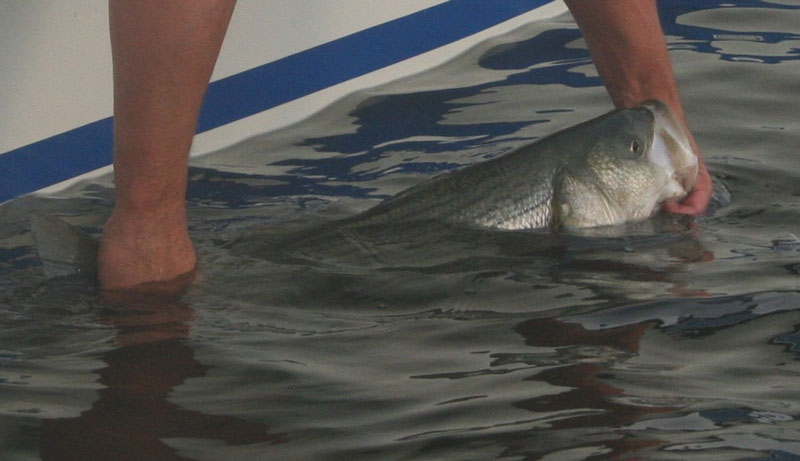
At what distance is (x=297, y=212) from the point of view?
3.78m

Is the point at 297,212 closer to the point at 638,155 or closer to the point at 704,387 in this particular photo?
the point at 638,155

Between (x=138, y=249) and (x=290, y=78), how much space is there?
1.93m

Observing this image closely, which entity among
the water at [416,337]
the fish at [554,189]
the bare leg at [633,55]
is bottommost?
the water at [416,337]

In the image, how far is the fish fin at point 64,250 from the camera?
304 centimetres

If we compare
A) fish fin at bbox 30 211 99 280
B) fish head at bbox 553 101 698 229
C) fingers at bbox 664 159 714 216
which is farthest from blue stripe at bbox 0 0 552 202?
fingers at bbox 664 159 714 216

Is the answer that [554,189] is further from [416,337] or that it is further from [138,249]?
[138,249]

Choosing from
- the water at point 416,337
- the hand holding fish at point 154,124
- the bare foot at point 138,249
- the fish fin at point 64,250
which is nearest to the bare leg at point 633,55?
the water at point 416,337

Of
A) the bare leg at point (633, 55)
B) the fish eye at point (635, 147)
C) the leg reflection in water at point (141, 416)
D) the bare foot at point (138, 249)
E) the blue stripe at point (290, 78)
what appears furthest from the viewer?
the blue stripe at point (290, 78)

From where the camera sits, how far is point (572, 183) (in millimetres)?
3412

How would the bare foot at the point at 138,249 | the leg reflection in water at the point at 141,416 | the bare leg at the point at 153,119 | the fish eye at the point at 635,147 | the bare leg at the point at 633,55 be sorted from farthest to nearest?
the bare leg at the point at 633,55 < the fish eye at the point at 635,147 < the bare foot at the point at 138,249 < the bare leg at the point at 153,119 < the leg reflection in water at the point at 141,416

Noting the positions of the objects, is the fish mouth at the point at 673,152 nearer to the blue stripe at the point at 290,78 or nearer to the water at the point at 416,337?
the water at the point at 416,337

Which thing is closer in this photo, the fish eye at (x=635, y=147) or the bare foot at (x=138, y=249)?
the bare foot at (x=138, y=249)

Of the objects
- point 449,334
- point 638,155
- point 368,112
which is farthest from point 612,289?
point 368,112

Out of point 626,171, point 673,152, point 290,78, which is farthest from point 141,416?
point 290,78
